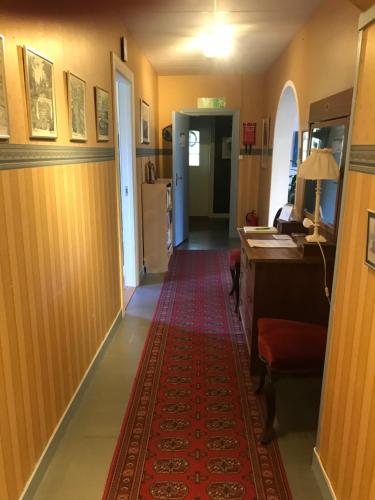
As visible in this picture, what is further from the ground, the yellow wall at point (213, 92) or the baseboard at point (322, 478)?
the yellow wall at point (213, 92)

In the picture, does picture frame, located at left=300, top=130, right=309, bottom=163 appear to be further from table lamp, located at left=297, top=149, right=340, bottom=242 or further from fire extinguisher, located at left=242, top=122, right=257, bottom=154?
fire extinguisher, located at left=242, top=122, right=257, bottom=154

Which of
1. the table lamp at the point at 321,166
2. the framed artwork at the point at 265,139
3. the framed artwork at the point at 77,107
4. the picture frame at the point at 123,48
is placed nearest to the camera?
the framed artwork at the point at 77,107

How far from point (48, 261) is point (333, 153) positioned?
1.94 meters

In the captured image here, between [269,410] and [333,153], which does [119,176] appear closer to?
[333,153]

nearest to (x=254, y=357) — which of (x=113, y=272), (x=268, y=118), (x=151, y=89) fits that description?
(x=113, y=272)

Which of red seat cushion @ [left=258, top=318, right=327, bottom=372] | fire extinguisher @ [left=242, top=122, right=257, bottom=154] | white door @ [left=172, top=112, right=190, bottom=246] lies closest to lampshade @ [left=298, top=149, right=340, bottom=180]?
red seat cushion @ [left=258, top=318, right=327, bottom=372]

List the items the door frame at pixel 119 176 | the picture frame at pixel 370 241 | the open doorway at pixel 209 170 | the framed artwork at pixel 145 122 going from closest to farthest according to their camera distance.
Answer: the picture frame at pixel 370 241
the door frame at pixel 119 176
the framed artwork at pixel 145 122
the open doorway at pixel 209 170

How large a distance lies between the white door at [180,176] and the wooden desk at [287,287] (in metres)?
3.30

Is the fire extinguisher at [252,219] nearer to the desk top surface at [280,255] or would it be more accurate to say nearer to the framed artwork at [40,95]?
the desk top surface at [280,255]

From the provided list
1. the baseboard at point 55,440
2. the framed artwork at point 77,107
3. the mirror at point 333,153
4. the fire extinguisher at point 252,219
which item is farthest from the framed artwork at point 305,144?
the fire extinguisher at point 252,219

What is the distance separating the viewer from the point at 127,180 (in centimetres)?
413

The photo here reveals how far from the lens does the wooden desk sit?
8.18 feet

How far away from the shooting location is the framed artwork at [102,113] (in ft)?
8.96

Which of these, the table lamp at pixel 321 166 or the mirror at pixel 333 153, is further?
the mirror at pixel 333 153
